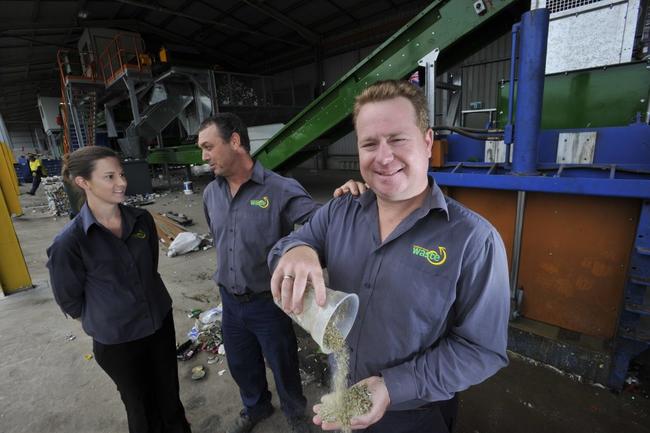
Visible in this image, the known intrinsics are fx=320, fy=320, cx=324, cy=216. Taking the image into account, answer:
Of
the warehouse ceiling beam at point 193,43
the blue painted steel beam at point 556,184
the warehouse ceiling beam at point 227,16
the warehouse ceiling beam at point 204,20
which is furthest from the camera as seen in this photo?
the warehouse ceiling beam at point 193,43

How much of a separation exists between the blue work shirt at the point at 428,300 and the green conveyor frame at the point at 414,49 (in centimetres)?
221

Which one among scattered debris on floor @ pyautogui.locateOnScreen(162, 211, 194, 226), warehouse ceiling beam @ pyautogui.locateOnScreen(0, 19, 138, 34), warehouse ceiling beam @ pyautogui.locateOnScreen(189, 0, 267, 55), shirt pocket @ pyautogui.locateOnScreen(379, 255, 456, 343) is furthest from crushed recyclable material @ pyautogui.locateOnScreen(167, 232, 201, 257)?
warehouse ceiling beam @ pyautogui.locateOnScreen(0, 19, 138, 34)

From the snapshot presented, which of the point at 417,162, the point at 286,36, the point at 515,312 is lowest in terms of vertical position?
the point at 515,312

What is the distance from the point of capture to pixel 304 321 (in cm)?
91

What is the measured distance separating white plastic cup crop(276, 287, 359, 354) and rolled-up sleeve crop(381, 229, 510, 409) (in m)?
0.19

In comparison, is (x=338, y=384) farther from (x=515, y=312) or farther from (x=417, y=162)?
(x=515, y=312)

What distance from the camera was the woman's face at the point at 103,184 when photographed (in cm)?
167

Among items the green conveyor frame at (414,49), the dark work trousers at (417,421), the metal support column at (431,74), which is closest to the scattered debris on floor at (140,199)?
the green conveyor frame at (414,49)

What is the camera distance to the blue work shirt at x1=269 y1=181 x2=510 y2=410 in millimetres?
910

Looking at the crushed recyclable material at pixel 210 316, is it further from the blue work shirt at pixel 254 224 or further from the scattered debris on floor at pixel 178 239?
the scattered debris on floor at pixel 178 239

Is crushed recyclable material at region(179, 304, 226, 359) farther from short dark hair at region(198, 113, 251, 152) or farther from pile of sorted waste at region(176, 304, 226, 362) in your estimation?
short dark hair at region(198, 113, 251, 152)

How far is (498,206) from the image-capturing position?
2.51 m

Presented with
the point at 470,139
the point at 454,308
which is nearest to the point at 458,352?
the point at 454,308

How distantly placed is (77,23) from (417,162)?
14681 mm
